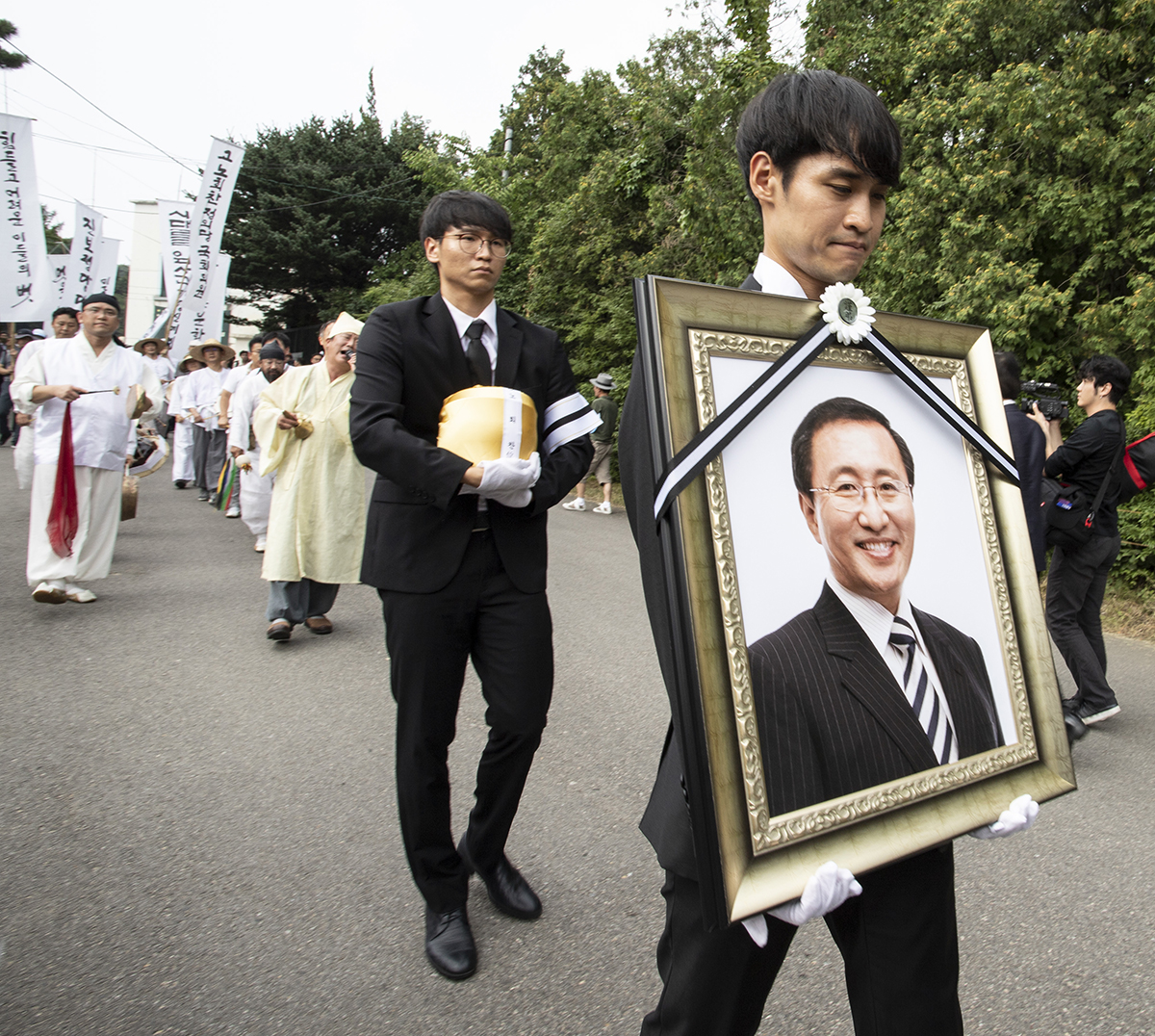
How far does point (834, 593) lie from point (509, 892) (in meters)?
1.94

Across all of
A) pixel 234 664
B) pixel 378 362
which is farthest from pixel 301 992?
pixel 234 664

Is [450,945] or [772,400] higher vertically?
[772,400]

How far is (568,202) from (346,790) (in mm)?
13544

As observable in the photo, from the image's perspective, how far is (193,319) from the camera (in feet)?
44.9

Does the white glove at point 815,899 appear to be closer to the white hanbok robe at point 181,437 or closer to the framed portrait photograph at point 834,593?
the framed portrait photograph at point 834,593

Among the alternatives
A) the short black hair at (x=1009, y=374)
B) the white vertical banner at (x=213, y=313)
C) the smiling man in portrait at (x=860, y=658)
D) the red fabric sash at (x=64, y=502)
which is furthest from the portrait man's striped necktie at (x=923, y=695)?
the white vertical banner at (x=213, y=313)

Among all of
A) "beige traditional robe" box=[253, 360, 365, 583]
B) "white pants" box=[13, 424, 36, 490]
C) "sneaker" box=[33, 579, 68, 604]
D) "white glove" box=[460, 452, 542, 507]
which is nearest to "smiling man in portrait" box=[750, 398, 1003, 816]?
"white glove" box=[460, 452, 542, 507]

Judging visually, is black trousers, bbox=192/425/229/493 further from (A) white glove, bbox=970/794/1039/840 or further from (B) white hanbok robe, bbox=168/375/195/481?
(A) white glove, bbox=970/794/1039/840

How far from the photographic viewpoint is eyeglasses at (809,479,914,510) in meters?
1.24

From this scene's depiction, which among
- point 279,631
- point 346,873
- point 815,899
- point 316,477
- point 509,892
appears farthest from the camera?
point 316,477

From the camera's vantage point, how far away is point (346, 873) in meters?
2.97

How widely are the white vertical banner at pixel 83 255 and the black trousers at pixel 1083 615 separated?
16.5m

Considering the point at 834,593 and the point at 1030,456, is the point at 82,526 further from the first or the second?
the point at 834,593

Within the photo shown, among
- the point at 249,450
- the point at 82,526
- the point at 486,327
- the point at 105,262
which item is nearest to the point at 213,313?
the point at 105,262
